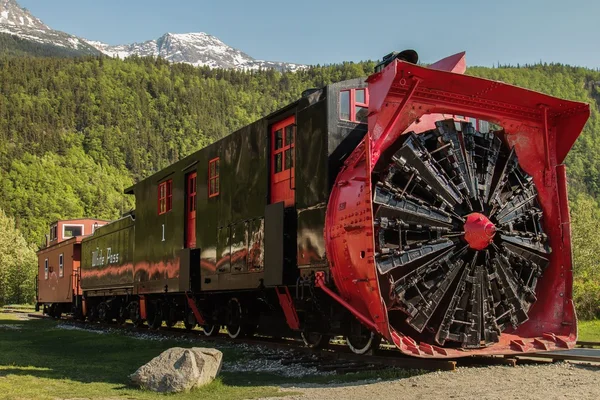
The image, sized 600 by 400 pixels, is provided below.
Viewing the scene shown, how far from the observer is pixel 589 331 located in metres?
17.5

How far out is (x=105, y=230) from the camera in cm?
2358

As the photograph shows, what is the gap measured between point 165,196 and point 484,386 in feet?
37.5

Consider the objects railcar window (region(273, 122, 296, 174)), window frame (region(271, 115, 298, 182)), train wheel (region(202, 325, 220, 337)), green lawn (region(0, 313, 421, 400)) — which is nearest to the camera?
green lawn (region(0, 313, 421, 400))

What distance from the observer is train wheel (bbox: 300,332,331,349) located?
11.8 metres

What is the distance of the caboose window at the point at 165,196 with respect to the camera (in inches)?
677

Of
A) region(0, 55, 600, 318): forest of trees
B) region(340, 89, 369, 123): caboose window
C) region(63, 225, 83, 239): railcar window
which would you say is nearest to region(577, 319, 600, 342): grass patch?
region(340, 89, 369, 123): caboose window

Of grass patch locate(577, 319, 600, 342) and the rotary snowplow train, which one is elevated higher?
the rotary snowplow train

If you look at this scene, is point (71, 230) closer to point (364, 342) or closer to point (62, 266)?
point (62, 266)

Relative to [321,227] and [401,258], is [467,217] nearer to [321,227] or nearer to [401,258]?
[401,258]

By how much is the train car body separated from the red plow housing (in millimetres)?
21262

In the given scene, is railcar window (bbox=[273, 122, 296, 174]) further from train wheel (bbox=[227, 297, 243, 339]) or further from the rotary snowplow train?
train wheel (bbox=[227, 297, 243, 339])

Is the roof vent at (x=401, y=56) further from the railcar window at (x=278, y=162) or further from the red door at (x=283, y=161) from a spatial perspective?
the railcar window at (x=278, y=162)

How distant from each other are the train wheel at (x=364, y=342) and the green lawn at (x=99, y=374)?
1068 millimetres

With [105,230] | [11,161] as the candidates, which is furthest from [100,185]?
[105,230]
